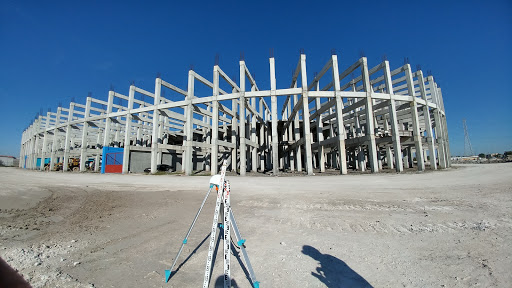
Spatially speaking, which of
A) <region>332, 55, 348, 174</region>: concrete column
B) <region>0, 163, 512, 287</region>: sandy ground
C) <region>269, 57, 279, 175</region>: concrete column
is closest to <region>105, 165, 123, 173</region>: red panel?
<region>269, 57, 279, 175</region>: concrete column

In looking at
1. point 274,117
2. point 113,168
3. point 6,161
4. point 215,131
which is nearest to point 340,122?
point 274,117

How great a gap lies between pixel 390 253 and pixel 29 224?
9224 millimetres

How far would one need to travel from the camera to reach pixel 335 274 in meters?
3.48

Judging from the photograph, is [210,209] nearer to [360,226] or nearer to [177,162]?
[360,226]

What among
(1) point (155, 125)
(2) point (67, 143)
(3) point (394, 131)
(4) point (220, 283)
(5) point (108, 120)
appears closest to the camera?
(4) point (220, 283)

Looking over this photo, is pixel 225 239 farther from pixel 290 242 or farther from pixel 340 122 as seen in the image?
pixel 340 122

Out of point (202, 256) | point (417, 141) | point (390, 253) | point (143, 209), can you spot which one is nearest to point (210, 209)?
point (143, 209)

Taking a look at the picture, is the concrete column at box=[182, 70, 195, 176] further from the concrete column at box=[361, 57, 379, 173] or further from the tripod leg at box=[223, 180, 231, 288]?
the tripod leg at box=[223, 180, 231, 288]

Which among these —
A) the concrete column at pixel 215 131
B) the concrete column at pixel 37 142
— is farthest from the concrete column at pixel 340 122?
the concrete column at pixel 37 142

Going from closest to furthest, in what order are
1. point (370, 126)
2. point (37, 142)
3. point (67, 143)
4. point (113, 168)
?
1. point (370, 126)
2. point (113, 168)
3. point (67, 143)
4. point (37, 142)

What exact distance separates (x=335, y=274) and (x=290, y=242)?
4.24ft

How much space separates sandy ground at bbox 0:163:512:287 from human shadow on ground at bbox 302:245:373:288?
17 millimetres

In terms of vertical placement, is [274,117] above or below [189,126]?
above

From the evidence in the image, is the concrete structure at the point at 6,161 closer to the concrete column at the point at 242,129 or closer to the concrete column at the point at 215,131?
the concrete column at the point at 215,131
